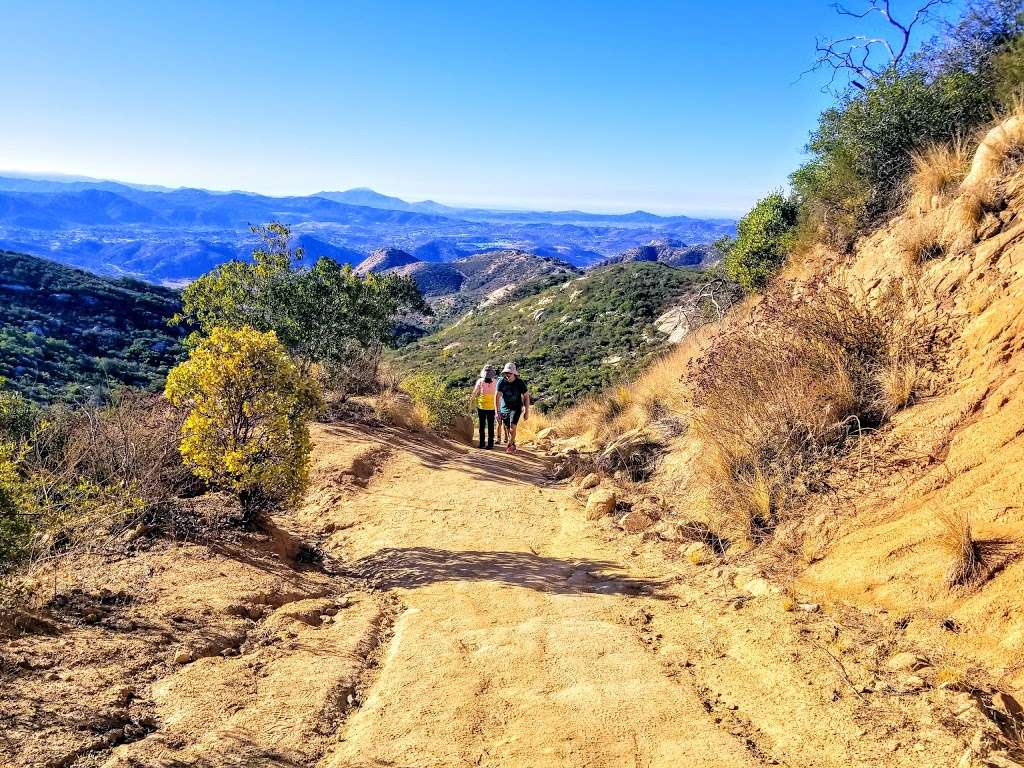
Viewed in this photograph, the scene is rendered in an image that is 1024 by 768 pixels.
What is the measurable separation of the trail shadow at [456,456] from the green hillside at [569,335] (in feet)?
52.3

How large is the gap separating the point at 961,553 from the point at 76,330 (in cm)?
4553

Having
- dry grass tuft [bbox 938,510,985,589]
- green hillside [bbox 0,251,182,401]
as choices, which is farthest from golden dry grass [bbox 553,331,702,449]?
green hillside [bbox 0,251,182,401]

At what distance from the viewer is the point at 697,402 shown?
22.7 ft

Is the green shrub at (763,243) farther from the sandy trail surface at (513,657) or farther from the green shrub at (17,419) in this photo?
the green shrub at (17,419)

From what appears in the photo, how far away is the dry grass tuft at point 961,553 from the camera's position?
11.1 ft

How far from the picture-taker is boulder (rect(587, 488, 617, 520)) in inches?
277

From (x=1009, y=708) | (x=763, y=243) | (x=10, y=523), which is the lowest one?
(x=1009, y=708)

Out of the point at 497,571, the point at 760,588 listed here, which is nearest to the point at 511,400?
the point at 497,571

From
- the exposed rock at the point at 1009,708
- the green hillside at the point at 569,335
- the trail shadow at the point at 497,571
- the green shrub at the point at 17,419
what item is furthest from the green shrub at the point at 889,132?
the green hillside at the point at 569,335

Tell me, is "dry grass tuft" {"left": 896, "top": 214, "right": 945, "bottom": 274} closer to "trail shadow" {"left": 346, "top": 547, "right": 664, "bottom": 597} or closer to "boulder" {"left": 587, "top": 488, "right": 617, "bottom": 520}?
"boulder" {"left": 587, "top": 488, "right": 617, "bottom": 520}

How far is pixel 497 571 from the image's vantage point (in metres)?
5.61

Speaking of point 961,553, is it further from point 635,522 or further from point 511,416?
point 511,416

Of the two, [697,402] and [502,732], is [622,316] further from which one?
[502,732]

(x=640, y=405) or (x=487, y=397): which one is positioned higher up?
(x=640, y=405)
